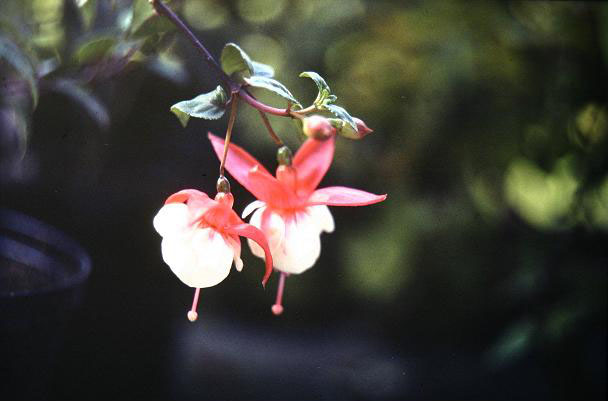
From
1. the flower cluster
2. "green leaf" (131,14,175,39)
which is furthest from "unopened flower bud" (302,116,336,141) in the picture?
"green leaf" (131,14,175,39)

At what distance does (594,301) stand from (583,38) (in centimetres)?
36

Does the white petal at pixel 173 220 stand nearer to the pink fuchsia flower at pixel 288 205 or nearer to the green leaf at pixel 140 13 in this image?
the pink fuchsia flower at pixel 288 205

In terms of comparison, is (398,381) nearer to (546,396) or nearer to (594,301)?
(546,396)

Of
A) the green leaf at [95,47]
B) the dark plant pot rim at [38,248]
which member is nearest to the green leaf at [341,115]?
the green leaf at [95,47]

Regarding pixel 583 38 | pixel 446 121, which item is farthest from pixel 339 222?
pixel 583 38

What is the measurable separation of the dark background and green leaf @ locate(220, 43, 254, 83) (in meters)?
0.41

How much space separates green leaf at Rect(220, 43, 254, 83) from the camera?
0.39m

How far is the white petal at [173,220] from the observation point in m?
0.37

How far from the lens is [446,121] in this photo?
97cm

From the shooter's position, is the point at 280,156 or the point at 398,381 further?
the point at 398,381

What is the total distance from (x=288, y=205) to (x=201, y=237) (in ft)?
0.23

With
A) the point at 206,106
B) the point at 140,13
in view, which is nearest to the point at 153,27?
the point at 140,13

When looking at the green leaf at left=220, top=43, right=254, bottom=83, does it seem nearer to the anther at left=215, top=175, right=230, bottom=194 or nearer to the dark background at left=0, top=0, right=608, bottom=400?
the anther at left=215, top=175, right=230, bottom=194

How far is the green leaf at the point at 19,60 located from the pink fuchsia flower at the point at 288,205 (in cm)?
18
